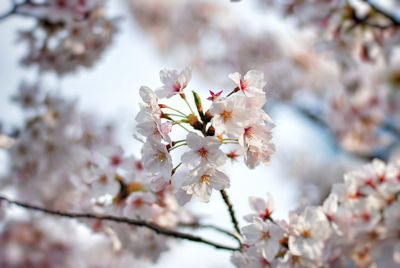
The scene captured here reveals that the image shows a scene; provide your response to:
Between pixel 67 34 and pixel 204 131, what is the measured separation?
2.06 m

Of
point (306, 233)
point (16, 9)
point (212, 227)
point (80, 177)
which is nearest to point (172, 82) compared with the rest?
point (306, 233)

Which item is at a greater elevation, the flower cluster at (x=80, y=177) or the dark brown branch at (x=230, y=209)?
the dark brown branch at (x=230, y=209)

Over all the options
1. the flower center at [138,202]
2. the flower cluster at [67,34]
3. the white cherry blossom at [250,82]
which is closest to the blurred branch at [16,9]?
the flower cluster at [67,34]

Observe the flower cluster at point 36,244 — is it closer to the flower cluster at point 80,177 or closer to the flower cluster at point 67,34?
the flower cluster at point 80,177

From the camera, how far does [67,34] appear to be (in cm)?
336

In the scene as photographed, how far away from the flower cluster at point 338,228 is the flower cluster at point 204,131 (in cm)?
28

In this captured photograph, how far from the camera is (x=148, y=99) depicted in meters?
1.56

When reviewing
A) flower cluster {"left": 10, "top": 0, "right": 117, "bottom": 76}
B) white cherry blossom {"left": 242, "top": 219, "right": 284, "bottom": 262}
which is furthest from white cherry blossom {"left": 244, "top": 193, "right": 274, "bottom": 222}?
flower cluster {"left": 10, "top": 0, "right": 117, "bottom": 76}

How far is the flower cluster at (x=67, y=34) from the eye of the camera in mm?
3172

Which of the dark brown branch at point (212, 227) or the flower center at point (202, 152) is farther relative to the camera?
the dark brown branch at point (212, 227)

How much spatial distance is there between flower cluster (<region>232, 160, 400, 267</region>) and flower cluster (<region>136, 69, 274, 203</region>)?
28cm

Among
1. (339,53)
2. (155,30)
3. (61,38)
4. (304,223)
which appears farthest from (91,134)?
(155,30)

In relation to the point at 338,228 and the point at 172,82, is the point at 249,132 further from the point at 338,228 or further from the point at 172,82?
the point at 338,228

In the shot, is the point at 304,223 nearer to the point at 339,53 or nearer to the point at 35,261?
the point at 339,53
